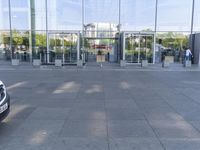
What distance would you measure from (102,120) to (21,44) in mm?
21822

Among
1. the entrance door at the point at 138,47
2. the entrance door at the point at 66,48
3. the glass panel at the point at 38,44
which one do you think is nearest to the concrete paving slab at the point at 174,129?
the entrance door at the point at 138,47

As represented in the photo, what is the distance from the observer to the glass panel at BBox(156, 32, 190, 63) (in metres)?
26.7

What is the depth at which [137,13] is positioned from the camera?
2695 centimetres

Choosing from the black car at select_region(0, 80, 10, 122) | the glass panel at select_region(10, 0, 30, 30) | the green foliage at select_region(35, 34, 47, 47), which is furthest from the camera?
the glass panel at select_region(10, 0, 30, 30)

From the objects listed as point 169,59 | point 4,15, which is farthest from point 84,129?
point 4,15

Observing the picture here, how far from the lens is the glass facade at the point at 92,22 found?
2650 cm

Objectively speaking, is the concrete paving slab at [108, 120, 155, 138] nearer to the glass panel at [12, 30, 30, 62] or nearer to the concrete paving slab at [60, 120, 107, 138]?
the concrete paving slab at [60, 120, 107, 138]

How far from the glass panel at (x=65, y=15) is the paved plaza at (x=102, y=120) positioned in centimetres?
1683

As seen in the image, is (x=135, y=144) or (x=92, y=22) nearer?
(x=135, y=144)

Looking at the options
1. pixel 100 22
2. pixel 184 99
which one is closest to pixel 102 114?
pixel 184 99

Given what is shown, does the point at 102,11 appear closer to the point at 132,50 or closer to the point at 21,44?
the point at 132,50

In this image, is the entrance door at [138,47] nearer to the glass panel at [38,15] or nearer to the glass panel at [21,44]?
the glass panel at [38,15]

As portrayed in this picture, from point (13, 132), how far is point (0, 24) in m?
23.2

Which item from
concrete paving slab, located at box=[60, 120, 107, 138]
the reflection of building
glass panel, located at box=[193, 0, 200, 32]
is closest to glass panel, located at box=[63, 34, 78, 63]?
the reflection of building
